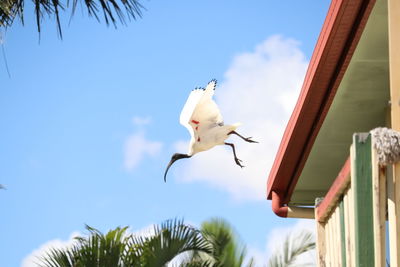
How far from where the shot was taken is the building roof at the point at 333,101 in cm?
491

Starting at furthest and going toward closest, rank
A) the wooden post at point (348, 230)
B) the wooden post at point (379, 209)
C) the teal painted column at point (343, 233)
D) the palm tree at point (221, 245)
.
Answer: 1. the palm tree at point (221, 245)
2. the teal painted column at point (343, 233)
3. the wooden post at point (348, 230)
4. the wooden post at point (379, 209)

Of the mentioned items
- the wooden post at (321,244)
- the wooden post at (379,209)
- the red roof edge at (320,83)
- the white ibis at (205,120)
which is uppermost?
the white ibis at (205,120)

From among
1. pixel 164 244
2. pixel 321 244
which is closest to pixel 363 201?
pixel 321 244

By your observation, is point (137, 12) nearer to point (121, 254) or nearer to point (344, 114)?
point (344, 114)

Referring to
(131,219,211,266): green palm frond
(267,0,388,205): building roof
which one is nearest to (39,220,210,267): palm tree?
(131,219,211,266): green palm frond

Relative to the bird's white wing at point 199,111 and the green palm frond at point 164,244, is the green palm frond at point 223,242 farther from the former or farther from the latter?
the bird's white wing at point 199,111

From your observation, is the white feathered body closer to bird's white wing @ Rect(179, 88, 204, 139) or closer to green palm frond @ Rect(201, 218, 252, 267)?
bird's white wing @ Rect(179, 88, 204, 139)

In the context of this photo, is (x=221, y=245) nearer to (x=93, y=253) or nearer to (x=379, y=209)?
(x=93, y=253)

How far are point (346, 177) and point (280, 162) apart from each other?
87.2 inches

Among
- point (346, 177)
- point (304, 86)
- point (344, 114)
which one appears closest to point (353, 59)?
point (304, 86)

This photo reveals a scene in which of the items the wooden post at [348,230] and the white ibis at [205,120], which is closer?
the wooden post at [348,230]

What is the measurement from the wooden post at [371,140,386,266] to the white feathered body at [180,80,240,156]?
347 cm

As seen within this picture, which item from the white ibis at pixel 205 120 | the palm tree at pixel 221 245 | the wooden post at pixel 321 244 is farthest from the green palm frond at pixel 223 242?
the wooden post at pixel 321 244

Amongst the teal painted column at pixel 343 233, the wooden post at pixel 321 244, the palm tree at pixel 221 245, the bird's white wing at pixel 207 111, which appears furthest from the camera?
the palm tree at pixel 221 245
